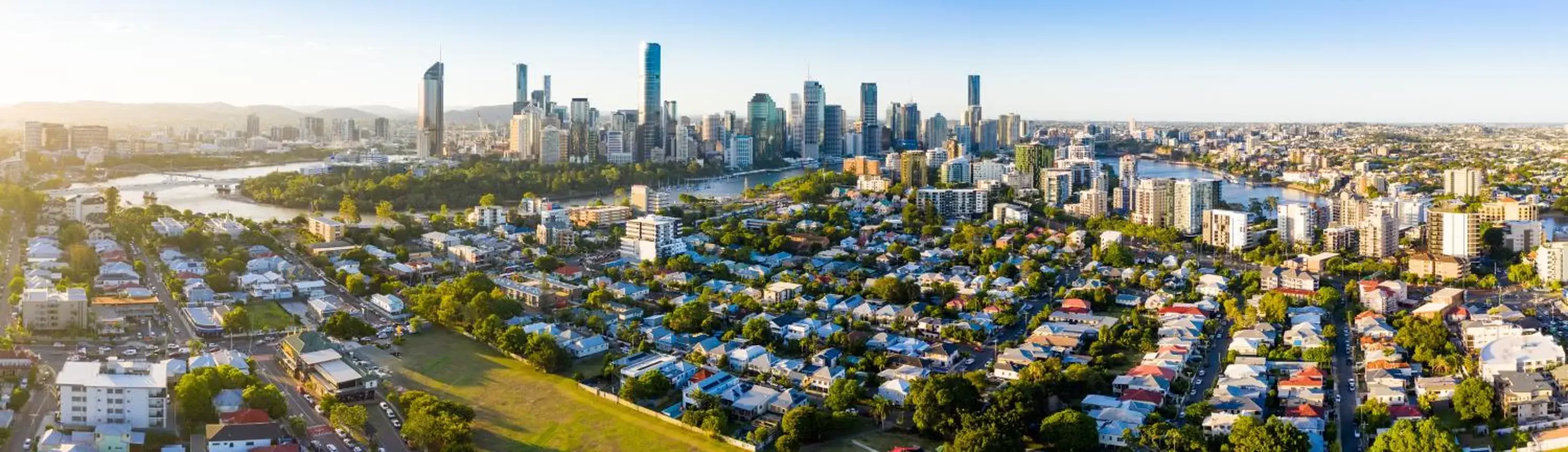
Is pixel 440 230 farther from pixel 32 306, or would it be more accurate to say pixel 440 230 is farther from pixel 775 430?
pixel 775 430

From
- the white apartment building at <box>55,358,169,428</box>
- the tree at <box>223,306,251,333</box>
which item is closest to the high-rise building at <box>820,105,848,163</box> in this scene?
the tree at <box>223,306,251,333</box>

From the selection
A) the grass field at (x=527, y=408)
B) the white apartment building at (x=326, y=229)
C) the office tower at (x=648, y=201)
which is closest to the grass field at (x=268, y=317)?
the grass field at (x=527, y=408)

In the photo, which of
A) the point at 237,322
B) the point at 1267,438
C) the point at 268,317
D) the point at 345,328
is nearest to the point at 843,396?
the point at 1267,438

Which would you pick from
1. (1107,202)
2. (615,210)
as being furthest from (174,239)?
(1107,202)

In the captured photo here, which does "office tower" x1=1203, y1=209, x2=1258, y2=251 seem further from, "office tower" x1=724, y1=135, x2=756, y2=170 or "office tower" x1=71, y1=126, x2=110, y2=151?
"office tower" x1=71, y1=126, x2=110, y2=151

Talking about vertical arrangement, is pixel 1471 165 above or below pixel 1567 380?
above

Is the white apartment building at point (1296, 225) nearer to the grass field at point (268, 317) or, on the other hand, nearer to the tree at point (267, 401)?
the grass field at point (268, 317)
